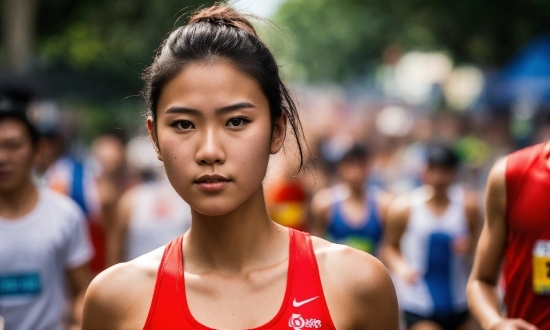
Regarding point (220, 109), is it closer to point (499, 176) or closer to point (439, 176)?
point (499, 176)

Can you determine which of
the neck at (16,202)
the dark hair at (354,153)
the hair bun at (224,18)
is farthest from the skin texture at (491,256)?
the dark hair at (354,153)

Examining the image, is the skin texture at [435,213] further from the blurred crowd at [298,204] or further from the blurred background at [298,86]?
the blurred background at [298,86]

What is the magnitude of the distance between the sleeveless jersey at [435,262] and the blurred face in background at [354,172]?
888 mm

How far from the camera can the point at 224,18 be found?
3.35 meters

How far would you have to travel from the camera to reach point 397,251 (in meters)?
8.59

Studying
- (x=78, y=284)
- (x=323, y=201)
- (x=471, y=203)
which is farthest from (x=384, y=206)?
(x=78, y=284)

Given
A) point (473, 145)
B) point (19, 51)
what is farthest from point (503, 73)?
point (19, 51)

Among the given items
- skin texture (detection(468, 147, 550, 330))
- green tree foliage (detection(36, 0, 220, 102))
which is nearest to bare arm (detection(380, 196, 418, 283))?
skin texture (detection(468, 147, 550, 330))

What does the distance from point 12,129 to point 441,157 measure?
4.31 meters

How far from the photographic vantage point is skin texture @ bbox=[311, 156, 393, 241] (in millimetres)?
9336

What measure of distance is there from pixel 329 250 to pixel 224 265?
→ 0.36 metres

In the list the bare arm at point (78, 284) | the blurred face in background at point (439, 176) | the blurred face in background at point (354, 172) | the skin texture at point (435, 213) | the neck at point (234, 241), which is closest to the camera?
the neck at point (234, 241)

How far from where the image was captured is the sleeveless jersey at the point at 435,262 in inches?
328

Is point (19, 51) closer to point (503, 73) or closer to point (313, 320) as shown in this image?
point (503, 73)
